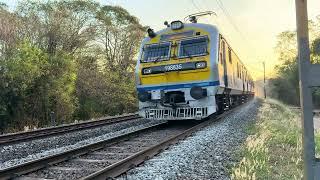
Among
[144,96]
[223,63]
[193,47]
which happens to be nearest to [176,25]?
[193,47]

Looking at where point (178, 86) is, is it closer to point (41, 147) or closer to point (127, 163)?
point (41, 147)

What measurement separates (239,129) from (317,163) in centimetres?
897

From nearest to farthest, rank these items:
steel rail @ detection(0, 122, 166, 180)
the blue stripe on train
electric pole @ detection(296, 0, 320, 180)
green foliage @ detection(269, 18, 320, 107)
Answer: electric pole @ detection(296, 0, 320, 180)
steel rail @ detection(0, 122, 166, 180)
the blue stripe on train
green foliage @ detection(269, 18, 320, 107)

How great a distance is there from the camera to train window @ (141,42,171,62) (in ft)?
43.6

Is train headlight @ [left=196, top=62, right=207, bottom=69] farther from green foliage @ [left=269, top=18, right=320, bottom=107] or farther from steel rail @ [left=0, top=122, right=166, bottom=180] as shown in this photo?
green foliage @ [left=269, top=18, right=320, bottom=107]

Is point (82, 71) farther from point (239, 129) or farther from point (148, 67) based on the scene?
point (239, 129)

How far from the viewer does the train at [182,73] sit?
491 inches

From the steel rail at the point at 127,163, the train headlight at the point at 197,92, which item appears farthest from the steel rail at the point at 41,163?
the train headlight at the point at 197,92

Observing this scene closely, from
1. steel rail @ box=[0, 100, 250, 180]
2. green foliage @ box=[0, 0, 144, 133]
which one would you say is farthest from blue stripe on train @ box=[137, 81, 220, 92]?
green foliage @ box=[0, 0, 144, 133]

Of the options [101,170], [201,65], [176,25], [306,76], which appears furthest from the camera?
[176,25]

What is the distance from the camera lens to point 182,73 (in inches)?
505

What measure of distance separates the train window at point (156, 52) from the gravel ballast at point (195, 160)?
3.62 m

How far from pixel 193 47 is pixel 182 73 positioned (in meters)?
0.92

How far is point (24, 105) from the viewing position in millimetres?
17109
